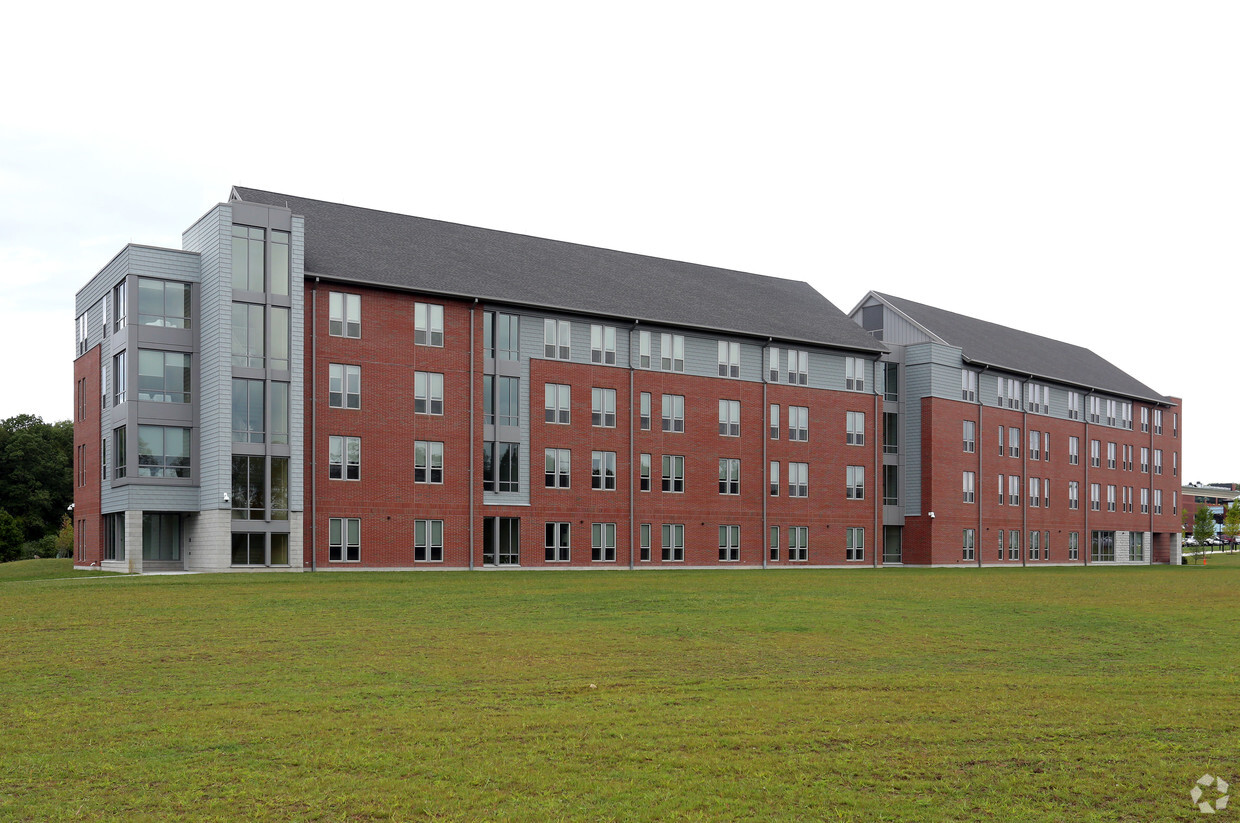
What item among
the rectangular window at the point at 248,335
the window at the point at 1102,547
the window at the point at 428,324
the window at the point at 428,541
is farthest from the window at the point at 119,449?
the window at the point at 1102,547

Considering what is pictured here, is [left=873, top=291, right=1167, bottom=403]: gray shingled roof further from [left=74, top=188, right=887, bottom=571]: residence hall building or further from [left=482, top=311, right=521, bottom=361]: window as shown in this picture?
[left=482, top=311, right=521, bottom=361]: window

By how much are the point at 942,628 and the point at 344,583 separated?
60.2 feet

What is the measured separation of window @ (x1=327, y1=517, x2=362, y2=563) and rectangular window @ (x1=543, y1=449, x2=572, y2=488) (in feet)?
29.1

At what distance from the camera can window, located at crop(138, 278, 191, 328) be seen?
43.1m

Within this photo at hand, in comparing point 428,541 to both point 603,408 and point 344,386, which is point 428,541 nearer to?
point 344,386

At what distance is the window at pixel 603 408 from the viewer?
169 feet

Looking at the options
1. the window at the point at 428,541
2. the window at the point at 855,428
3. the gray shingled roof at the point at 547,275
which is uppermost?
the gray shingled roof at the point at 547,275

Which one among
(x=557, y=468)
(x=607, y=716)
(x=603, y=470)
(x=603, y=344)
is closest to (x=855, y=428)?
(x=603, y=470)

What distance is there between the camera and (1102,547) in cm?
7800

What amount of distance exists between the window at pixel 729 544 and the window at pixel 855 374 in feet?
36.3

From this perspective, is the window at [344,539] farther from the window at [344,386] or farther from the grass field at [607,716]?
the grass field at [607,716]

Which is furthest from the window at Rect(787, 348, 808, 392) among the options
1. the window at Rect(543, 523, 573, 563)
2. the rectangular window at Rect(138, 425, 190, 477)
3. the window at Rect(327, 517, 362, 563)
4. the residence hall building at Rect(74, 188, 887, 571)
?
the rectangular window at Rect(138, 425, 190, 477)

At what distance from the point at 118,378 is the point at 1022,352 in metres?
55.5

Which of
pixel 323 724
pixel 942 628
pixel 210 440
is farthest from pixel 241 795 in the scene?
pixel 210 440
